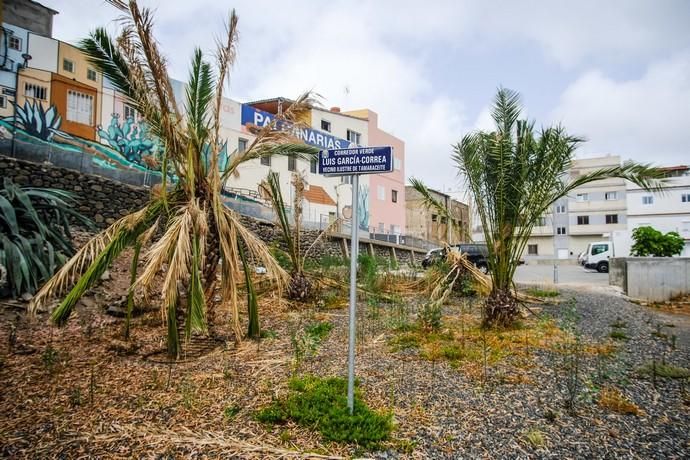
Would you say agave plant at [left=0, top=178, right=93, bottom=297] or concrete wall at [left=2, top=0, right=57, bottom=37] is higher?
concrete wall at [left=2, top=0, right=57, bottom=37]

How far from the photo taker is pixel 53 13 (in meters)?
17.0

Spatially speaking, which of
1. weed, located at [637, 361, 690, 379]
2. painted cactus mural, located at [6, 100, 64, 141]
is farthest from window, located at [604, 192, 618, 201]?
painted cactus mural, located at [6, 100, 64, 141]

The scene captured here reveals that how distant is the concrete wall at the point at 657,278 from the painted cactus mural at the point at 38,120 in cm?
2096

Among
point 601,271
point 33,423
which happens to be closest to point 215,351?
point 33,423

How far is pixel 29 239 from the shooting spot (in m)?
6.71

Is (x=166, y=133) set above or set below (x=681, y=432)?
above

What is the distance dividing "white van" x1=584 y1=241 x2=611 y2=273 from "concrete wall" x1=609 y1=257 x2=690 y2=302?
45.8 ft

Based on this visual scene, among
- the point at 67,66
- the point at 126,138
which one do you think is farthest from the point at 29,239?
the point at 67,66

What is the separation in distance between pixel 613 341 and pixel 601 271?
72.1 feet

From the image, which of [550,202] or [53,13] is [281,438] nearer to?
[550,202]

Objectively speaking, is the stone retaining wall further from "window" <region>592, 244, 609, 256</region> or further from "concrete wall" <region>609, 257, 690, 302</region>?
"window" <region>592, 244, 609, 256</region>

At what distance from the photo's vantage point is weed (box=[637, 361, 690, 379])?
4297 mm

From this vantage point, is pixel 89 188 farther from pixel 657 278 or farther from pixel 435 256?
pixel 657 278

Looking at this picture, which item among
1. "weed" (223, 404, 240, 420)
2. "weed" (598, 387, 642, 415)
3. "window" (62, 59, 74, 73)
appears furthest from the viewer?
"window" (62, 59, 74, 73)
